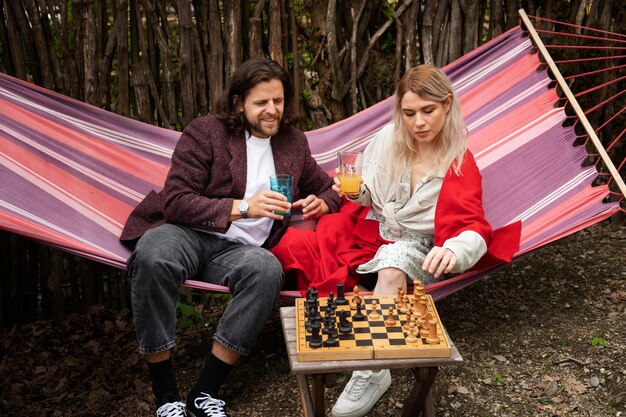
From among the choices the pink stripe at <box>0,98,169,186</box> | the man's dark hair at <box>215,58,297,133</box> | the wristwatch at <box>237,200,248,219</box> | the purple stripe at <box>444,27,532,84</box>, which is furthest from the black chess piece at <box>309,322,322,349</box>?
the purple stripe at <box>444,27,532,84</box>

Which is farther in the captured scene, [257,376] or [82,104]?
[82,104]

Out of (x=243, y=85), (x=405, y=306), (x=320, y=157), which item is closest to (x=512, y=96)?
(x=320, y=157)

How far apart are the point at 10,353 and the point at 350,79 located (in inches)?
88.2

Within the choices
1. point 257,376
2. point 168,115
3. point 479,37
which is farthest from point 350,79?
point 257,376

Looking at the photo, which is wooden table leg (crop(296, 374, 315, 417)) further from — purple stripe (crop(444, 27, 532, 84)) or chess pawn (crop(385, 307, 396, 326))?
purple stripe (crop(444, 27, 532, 84))

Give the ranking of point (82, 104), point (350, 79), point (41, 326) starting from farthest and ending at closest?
1. point (350, 79)
2. point (41, 326)
3. point (82, 104)

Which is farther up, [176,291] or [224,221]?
[224,221]

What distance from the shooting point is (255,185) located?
3.02 metres

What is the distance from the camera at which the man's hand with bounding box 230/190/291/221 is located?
8.82ft

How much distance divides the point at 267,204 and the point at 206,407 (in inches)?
29.6

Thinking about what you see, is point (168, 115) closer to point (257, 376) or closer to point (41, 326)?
point (41, 326)

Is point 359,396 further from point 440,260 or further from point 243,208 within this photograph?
point 243,208

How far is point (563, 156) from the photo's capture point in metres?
3.20

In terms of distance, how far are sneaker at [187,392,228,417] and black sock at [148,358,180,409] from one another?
0.08 m
